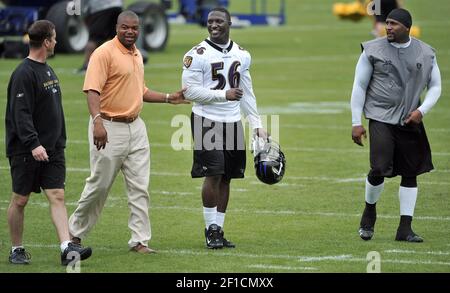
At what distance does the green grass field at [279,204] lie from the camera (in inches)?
375

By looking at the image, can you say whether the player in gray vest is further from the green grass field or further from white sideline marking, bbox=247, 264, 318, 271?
white sideline marking, bbox=247, 264, 318, 271

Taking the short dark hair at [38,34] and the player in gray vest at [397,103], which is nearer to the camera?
the short dark hair at [38,34]

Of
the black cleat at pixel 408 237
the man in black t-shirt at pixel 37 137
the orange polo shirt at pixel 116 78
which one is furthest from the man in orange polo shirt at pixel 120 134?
the black cleat at pixel 408 237

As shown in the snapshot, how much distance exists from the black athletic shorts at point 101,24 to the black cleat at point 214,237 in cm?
1212

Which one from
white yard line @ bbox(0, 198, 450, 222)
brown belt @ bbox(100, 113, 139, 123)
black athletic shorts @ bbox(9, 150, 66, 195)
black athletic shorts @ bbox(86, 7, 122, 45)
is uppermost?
brown belt @ bbox(100, 113, 139, 123)

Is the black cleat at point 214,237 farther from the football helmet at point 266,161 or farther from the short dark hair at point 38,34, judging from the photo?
the short dark hair at point 38,34

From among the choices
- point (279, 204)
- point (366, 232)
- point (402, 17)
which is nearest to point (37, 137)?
point (366, 232)

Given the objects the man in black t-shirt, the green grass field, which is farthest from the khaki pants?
the man in black t-shirt

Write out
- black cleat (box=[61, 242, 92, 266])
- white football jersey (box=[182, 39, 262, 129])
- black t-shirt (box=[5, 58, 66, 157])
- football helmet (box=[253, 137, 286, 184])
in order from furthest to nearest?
football helmet (box=[253, 137, 286, 184])
white football jersey (box=[182, 39, 262, 129])
black cleat (box=[61, 242, 92, 266])
black t-shirt (box=[5, 58, 66, 157])

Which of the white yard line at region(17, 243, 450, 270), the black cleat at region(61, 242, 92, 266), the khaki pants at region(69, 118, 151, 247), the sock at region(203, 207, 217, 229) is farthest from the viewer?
the sock at region(203, 207, 217, 229)

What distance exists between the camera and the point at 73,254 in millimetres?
9109

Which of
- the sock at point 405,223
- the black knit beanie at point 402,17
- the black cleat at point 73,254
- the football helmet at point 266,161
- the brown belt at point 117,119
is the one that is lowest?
the sock at point 405,223

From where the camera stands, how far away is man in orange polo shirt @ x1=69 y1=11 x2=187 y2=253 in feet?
31.5

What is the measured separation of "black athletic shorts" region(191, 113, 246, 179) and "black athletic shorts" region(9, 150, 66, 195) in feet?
4.05
